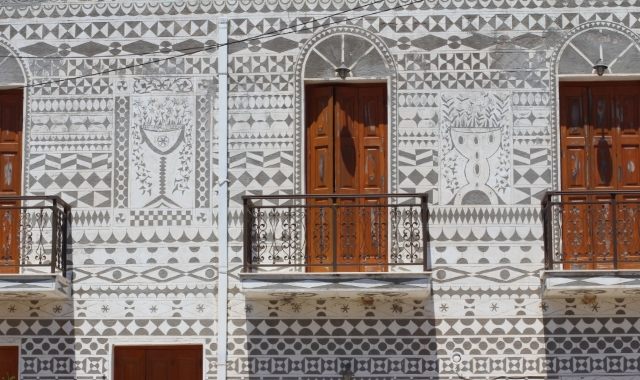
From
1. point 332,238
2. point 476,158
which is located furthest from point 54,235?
point 476,158

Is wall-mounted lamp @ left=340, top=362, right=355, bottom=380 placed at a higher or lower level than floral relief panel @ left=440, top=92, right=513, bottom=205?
lower

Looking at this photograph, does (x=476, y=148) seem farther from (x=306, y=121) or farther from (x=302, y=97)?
(x=302, y=97)

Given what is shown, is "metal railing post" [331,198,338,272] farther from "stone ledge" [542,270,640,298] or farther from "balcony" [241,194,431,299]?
"stone ledge" [542,270,640,298]

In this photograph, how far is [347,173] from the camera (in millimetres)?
21438

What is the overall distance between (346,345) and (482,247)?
7.46 ft

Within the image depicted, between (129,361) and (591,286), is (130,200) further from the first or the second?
(591,286)

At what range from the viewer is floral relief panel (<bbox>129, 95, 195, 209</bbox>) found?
70.1ft

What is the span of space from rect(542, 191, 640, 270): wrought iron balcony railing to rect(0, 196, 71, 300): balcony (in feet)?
21.5

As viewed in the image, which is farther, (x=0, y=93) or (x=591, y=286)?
(x=0, y=93)

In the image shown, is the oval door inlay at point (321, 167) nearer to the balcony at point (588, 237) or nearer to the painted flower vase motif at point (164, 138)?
the painted flower vase motif at point (164, 138)

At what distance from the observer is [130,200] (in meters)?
21.4

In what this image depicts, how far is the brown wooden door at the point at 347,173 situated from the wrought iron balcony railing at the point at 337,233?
1cm

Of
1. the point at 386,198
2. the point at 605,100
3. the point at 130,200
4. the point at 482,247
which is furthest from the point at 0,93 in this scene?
the point at 605,100

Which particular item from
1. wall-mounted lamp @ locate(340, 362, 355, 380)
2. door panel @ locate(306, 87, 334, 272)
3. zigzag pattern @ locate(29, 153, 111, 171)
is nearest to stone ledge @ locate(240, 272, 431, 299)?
door panel @ locate(306, 87, 334, 272)
